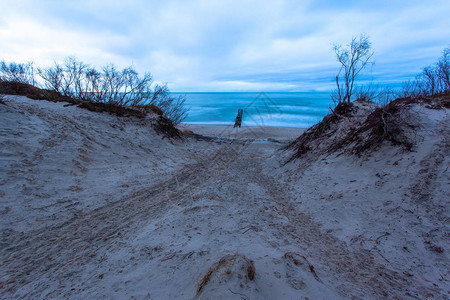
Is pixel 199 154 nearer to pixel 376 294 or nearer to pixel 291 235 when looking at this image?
pixel 291 235

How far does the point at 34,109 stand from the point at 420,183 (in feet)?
33.1

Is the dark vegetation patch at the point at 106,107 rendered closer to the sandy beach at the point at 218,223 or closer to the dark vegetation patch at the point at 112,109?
the dark vegetation patch at the point at 112,109

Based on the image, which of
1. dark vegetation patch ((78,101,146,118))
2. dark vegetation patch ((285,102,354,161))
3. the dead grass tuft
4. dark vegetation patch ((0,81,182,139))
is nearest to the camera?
the dead grass tuft

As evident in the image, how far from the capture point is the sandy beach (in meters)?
1.99

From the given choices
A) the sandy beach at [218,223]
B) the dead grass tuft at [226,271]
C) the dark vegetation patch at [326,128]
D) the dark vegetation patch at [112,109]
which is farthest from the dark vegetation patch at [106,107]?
the dead grass tuft at [226,271]

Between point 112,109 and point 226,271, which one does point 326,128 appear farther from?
point 112,109

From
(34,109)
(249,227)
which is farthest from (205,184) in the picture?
(34,109)

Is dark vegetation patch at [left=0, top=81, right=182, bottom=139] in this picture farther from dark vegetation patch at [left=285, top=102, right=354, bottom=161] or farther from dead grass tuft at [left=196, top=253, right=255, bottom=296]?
dead grass tuft at [left=196, top=253, right=255, bottom=296]

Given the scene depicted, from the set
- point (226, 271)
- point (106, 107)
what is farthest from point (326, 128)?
point (106, 107)

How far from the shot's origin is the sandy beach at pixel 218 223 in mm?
1986

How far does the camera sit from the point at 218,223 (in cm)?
323

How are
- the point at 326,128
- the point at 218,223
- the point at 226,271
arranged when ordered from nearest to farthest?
the point at 226,271 → the point at 218,223 → the point at 326,128

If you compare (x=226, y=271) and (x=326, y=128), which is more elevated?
(x=326, y=128)

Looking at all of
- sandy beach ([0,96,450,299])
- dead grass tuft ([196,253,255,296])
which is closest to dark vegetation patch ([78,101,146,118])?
sandy beach ([0,96,450,299])
